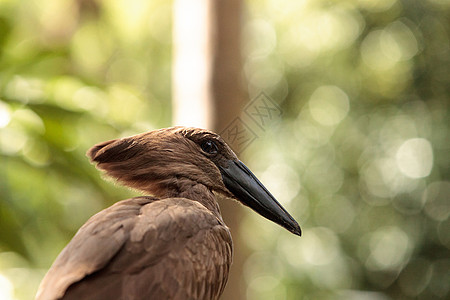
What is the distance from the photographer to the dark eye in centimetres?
244

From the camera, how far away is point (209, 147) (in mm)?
2445

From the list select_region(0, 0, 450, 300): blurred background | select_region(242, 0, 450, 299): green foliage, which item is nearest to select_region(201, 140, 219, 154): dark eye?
select_region(0, 0, 450, 300): blurred background

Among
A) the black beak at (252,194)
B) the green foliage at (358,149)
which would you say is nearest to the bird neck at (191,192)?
the black beak at (252,194)

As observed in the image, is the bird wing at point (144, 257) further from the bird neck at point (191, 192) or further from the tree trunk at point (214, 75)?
the tree trunk at point (214, 75)

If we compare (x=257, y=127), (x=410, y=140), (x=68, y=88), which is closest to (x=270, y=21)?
(x=410, y=140)

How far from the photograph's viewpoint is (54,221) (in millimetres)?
5258

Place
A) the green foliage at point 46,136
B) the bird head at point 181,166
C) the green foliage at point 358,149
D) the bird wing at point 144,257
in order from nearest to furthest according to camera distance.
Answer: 1. the bird wing at point 144,257
2. the bird head at point 181,166
3. the green foliage at point 46,136
4. the green foliage at point 358,149

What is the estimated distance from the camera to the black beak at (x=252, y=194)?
2389 mm

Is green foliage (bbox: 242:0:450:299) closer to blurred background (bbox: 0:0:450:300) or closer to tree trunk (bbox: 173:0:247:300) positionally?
blurred background (bbox: 0:0:450:300)

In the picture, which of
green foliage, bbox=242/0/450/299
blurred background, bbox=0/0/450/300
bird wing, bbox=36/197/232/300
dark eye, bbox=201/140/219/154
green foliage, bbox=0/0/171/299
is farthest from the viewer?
green foliage, bbox=242/0/450/299

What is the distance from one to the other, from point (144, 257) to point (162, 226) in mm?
124

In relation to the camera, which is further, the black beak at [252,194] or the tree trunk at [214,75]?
the tree trunk at [214,75]

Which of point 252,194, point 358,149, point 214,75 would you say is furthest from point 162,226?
point 358,149

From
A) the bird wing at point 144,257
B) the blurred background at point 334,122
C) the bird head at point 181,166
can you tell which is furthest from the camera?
the blurred background at point 334,122
